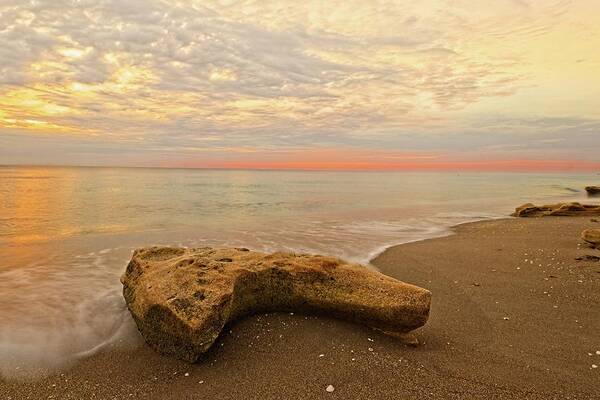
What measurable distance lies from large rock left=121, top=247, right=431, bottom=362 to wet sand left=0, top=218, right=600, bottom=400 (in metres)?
0.21

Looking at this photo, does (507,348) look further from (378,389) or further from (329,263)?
(329,263)

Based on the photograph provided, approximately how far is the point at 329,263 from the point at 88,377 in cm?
346

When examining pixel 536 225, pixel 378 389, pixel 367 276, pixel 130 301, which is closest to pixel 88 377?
pixel 130 301

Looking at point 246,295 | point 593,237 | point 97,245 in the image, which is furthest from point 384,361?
point 97,245

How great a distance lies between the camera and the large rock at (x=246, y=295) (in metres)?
4.55

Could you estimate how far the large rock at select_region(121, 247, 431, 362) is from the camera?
455cm

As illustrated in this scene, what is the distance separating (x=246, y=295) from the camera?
17.6 feet

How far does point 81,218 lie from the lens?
20203mm

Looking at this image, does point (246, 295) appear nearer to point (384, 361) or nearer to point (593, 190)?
point (384, 361)

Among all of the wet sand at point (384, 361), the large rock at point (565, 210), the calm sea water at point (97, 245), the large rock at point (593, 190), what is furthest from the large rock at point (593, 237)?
the large rock at point (593, 190)

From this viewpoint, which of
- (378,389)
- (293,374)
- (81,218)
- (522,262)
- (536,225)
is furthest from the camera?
(81,218)

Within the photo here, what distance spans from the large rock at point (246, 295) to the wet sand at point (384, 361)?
211 mm

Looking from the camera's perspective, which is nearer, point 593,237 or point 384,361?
point 384,361

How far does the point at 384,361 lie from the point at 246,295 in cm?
208
